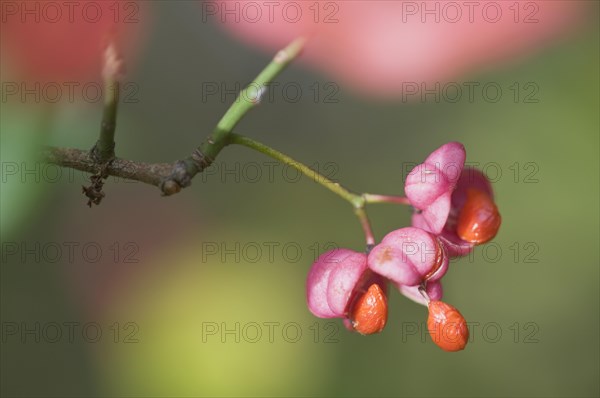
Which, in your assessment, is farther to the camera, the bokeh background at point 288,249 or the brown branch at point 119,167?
the bokeh background at point 288,249

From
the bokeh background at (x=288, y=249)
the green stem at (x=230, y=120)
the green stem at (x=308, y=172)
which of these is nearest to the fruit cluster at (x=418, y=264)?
the green stem at (x=308, y=172)

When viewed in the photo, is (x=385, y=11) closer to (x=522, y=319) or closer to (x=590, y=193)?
(x=590, y=193)

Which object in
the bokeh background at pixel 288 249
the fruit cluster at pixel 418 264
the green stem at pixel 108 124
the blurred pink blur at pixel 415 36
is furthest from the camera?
the blurred pink blur at pixel 415 36

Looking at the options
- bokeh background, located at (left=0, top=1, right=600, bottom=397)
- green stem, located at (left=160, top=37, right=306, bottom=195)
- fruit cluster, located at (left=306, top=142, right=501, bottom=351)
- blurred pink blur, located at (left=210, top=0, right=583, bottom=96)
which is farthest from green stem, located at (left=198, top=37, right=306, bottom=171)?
blurred pink blur, located at (left=210, top=0, right=583, bottom=96)

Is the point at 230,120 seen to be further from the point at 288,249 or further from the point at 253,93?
the point at 288,249

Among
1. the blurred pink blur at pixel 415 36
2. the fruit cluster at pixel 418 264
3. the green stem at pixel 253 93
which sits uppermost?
the blurred pink blur at pixel 415 36

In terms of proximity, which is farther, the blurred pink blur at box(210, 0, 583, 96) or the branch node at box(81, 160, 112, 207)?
the blurred pink blur at box(210, 0, 583, 96)

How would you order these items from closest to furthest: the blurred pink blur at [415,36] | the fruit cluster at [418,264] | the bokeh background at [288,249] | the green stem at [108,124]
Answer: the green stem at [108,124], the fruit cluster at [418,264], the bokeh background at [288,249], the blurred pink blur at [415,36]

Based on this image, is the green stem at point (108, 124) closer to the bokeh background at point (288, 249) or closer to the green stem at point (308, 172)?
the green stem at point (308, 172)

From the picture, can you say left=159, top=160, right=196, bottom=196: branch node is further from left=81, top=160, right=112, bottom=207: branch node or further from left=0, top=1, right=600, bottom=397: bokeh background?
left=0, top=1, right=600, bottom=397: bokeh background

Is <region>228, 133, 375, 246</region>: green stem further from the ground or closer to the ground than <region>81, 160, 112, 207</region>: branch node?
further from the ground

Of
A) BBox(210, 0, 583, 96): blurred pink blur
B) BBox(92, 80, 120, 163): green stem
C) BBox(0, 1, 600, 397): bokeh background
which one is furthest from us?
BBox(210, 0, 583, 96): blurred pink blur
